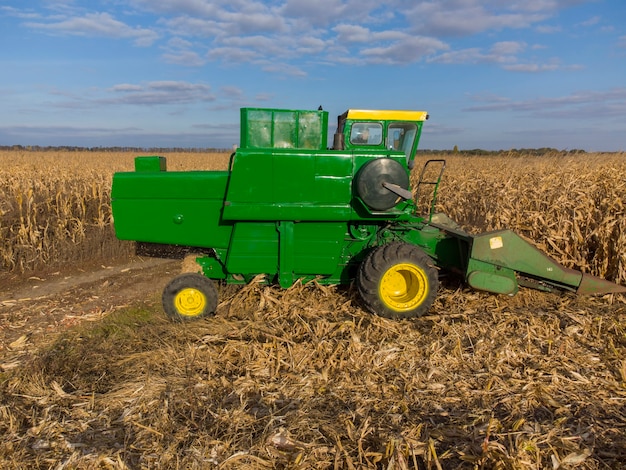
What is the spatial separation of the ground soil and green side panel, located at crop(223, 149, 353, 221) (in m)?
2.06

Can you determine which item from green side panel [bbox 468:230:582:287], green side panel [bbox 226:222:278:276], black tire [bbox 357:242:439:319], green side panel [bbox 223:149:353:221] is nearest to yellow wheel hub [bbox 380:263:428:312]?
black tire [bbox 357:242:439:319]

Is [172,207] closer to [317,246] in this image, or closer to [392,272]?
[317,246]

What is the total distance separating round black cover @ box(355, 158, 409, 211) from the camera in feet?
14.1

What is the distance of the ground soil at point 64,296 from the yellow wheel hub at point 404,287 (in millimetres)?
2899

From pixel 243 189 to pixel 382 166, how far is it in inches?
54.8

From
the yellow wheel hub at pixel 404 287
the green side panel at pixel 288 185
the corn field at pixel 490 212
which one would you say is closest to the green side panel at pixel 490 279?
the yellow wheel hub at pixel 404 287

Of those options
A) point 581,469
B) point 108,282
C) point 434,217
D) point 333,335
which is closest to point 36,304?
point 108,282

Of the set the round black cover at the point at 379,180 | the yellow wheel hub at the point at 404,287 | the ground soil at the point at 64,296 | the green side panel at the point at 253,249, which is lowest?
the ground soil at the point at 64,296

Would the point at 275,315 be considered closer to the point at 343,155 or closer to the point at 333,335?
the point at 333,335

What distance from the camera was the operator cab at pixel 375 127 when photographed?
5148 millimetres

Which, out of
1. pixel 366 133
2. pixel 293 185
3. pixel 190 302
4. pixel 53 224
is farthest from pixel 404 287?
pixel 53 224

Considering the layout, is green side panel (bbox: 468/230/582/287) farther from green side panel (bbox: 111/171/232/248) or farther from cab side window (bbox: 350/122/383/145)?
green side panel (bbox: 111/171/232/248)

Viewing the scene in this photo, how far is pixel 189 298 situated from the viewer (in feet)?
15.0

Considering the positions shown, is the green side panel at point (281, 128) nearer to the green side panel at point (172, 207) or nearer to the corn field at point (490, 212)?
the green side panel at point (172, 207)
